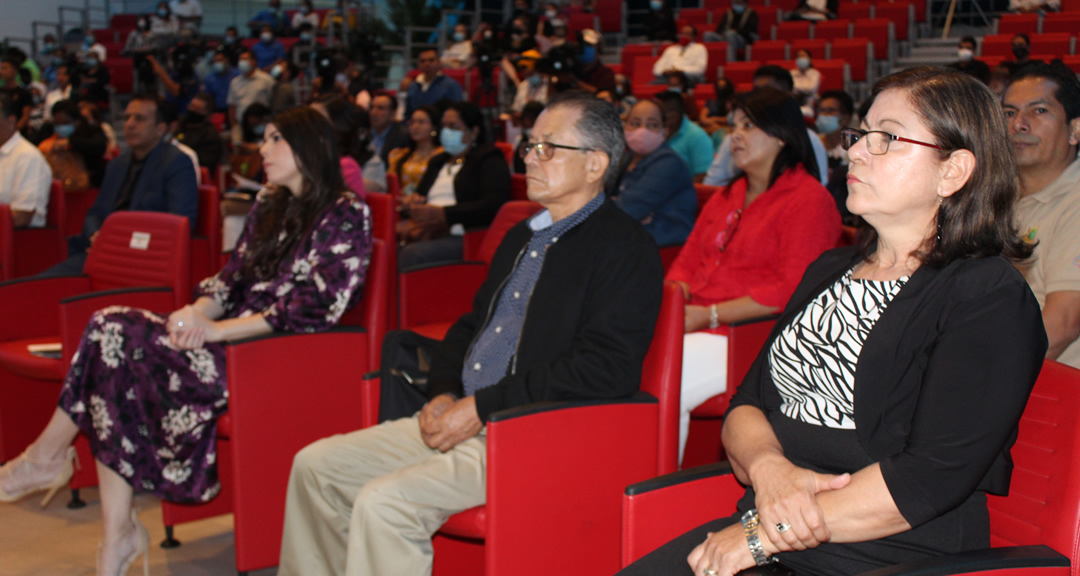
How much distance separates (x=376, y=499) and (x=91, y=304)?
1.53 m

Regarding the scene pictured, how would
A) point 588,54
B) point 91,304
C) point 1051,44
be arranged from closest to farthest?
point 91,304 → point 1051,44 → point 588,54

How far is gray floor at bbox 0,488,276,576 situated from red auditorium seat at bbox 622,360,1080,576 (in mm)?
1450

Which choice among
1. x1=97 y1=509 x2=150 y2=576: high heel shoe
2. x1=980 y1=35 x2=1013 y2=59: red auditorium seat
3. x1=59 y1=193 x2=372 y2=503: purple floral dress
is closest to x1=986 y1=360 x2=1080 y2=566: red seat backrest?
x1=59 y1=193 x2=372 y2=503: purple floral dress

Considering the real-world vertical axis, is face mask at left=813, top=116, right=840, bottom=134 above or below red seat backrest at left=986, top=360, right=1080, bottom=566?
above

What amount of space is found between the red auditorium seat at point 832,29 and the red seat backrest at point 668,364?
8.43 metres

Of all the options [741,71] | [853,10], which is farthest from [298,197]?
[853,10]

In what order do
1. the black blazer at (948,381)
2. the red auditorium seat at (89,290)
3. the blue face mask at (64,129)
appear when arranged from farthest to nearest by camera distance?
the blue face mask at (64,129) < the red auditorium seat at (89,290) < the black blazer at (948,381)

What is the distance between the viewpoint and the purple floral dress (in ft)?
8.07

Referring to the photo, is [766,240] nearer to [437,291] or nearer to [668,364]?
[668,364]

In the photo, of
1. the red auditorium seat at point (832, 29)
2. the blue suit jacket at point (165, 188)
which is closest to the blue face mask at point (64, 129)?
the blue suit jacket at point (165, 188)

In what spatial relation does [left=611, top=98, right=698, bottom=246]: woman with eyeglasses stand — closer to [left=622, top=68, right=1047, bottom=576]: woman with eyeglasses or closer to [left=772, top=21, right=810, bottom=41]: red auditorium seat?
[left=622, top=68, right=1047, bottom=576]: woman with eyeglasses

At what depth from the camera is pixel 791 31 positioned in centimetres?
1005

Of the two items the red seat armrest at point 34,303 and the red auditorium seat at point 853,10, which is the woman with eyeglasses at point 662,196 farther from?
the red auditorium seat at point 853,10

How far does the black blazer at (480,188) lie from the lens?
4398 millimetres
